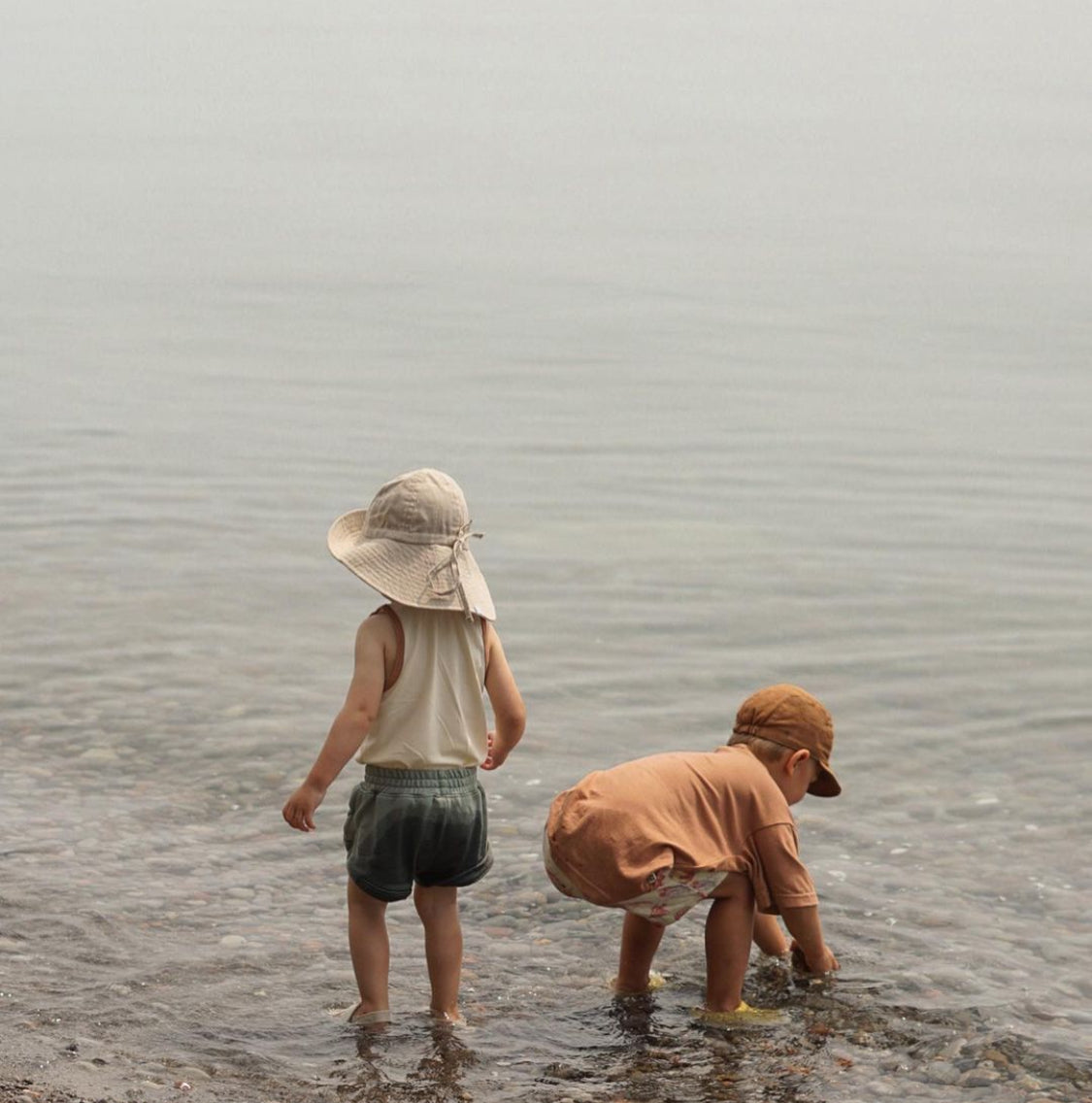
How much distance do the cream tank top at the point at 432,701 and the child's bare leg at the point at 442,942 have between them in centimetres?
43

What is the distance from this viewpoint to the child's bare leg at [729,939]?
5559 mm

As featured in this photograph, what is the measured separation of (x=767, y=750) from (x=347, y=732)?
1.37 metres

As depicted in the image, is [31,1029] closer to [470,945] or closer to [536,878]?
[470,945]

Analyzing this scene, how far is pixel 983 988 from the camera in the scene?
627cm

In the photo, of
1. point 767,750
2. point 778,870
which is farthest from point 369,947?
point 767,750

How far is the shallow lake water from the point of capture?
570 centimetres

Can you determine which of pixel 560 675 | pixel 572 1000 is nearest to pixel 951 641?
pixel 560 675

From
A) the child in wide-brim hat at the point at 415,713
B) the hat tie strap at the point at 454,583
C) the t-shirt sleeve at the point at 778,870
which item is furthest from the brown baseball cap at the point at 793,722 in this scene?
the hat tie strap at the point at 454,583

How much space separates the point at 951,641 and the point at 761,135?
53981mm

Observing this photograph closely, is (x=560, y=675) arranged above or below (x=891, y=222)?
below

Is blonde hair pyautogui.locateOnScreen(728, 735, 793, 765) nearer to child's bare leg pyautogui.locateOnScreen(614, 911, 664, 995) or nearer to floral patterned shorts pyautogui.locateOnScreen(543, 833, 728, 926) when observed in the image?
floral patterned shorts pyautogui.locateOnScreen(543, 833, 728, 926)

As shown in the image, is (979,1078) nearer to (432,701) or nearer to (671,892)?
(671,892)

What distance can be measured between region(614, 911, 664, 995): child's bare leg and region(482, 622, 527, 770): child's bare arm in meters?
0.78

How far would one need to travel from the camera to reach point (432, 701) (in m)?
5.25
